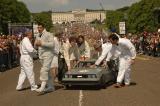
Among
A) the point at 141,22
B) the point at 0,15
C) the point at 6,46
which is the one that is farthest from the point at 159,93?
the point at 141,22

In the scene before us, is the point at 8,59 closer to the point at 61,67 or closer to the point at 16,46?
the point at 16,46

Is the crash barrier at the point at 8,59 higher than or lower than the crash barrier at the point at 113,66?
lower

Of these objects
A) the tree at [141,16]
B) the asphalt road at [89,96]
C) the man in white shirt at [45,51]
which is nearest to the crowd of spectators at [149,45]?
the asphalt road at [89,96]

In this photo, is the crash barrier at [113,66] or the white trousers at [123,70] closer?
the white trousers at [123,70]

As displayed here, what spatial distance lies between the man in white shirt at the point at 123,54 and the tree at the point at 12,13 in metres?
88.7

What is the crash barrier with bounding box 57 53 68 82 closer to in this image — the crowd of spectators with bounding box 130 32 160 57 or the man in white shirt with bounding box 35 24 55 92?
the man in white shirt with bounding box 35 24 55 92

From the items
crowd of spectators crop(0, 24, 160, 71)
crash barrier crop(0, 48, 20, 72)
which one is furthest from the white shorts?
crash barrier crop(0, 48, 20, 72)

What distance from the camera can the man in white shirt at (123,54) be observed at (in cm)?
1744

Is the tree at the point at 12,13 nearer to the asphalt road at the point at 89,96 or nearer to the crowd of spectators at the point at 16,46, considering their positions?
the crowd of spectators at the point at 16,46

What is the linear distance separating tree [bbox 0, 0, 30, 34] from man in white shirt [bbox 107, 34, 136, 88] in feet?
291

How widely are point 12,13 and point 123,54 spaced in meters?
110

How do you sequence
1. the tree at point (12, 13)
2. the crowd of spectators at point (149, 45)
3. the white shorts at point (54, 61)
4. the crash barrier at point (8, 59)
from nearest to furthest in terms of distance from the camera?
the white shorts at point (54, 61), the crash barrier at point (8, 59), the crowd of spectators at point (149, 45), the tree at point (12, 13)

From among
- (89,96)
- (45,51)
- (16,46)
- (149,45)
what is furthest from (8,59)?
(89,96)

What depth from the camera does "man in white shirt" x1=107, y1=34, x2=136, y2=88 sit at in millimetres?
17438
